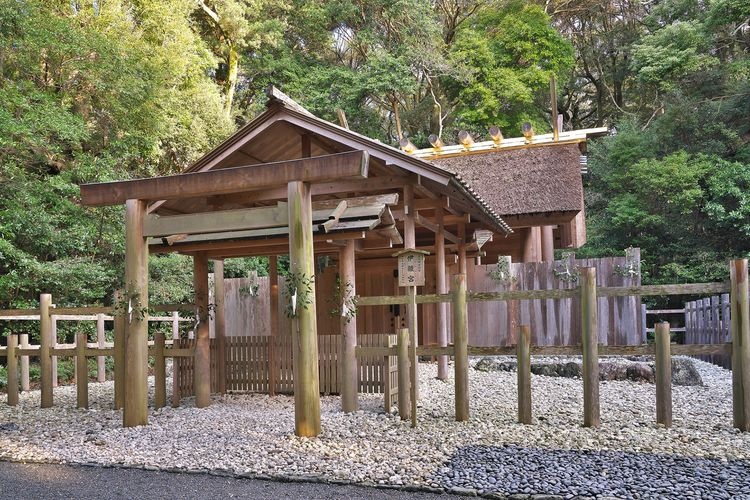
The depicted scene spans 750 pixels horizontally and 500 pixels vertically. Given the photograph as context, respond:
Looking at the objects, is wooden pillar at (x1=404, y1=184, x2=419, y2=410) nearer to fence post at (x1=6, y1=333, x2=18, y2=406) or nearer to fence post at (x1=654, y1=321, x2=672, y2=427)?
fence post at (x1=654, y1=321, x2=672, y2=427)

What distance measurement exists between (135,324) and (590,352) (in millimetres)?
5334

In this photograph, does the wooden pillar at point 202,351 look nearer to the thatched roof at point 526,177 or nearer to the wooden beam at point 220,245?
the wooden beam at point 220,245

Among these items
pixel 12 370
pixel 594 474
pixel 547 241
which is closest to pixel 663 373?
pixel 594 474

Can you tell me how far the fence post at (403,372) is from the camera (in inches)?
300

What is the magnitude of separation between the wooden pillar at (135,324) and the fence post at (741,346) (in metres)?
6.65

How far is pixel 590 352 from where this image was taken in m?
7.01

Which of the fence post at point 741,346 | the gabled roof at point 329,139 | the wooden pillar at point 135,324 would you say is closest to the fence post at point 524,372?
the fence post at point 741,346

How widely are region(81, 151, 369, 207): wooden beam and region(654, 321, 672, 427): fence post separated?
3.58 meters

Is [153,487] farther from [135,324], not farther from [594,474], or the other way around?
[594,474]

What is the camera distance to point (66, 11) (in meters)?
16.5

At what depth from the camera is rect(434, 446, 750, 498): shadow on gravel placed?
482 cm

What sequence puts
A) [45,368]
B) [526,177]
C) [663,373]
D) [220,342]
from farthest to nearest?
1. [526,177]
2. [220,342]
3. [45,368]
4. [663,373]

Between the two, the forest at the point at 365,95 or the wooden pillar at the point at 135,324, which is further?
the forest at the point at 365,95

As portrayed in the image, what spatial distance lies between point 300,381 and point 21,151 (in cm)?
1053
